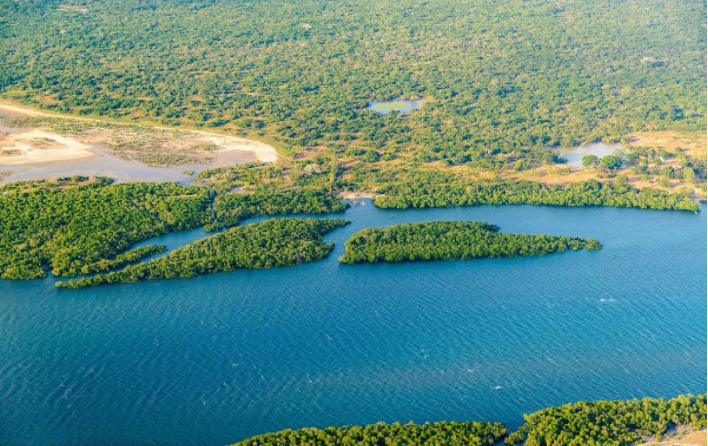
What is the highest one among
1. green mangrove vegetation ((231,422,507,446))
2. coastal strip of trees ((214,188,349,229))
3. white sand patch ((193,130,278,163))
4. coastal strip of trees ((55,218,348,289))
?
white sand patch ((193,130,278,163))

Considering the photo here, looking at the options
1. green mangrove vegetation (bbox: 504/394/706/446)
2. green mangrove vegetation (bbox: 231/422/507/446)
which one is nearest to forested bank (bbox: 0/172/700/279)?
green mangrove vegetation (bbox: 504/394/706/446)

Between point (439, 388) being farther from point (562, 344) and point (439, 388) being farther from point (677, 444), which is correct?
point (677, 444)

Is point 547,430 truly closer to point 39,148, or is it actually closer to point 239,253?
point 239,253

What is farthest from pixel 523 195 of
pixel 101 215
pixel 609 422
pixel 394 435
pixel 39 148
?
pixel 39 148

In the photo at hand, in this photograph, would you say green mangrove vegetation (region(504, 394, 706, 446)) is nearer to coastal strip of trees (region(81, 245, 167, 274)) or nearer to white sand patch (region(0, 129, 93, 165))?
coastal strip of trees (region(81, 245, 167, 274))

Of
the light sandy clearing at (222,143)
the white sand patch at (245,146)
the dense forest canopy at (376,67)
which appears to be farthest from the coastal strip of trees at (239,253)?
the dense forest canopy at (376,67)

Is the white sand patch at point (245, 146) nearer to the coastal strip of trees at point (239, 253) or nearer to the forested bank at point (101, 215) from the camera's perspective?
the forested bank at point (101, 215)

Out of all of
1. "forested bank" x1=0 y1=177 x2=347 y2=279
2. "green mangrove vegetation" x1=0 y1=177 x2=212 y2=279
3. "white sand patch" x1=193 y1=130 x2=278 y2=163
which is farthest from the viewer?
"white sand patch" x1=193 y1=130 x2=278 y2=163

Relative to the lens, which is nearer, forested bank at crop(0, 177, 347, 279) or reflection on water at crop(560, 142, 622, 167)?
forested bank at crop(0, 177, 347, 279)

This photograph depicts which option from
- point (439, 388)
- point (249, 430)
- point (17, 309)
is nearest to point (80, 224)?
point (17, 309)
